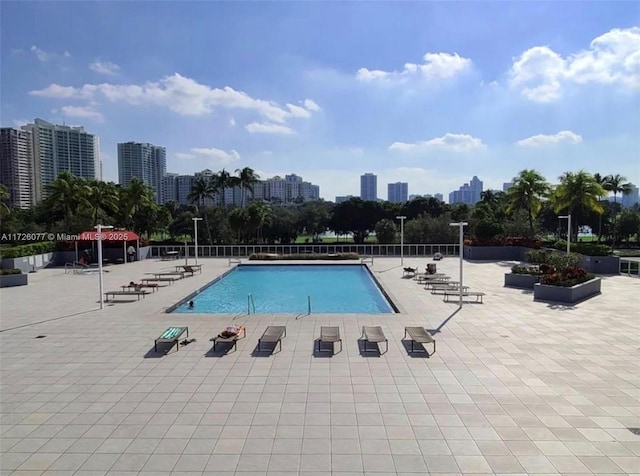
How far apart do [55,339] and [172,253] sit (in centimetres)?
1871

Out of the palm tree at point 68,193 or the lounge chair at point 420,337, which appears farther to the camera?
the palm tree at point 68,193

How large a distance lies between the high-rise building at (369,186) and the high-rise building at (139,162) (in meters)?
113

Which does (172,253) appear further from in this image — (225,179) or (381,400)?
(381,400)

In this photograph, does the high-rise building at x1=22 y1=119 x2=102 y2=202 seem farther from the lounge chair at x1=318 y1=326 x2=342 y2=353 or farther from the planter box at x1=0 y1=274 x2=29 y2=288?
the lounge chair at x1=318 y1=326 x2=342 y2=353

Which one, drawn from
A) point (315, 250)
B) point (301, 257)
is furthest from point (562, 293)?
point (315, 250)

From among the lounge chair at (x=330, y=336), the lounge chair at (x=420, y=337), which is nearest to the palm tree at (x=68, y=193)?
the lounge chair at (x=330, y=336)

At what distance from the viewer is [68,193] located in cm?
2730

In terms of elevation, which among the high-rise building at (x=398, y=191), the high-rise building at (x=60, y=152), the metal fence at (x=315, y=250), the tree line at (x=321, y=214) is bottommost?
the metal fence at (x=315, y=250)

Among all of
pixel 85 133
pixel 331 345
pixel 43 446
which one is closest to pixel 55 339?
pixel 43 446

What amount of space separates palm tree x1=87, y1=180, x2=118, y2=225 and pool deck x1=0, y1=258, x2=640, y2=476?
60.9ft

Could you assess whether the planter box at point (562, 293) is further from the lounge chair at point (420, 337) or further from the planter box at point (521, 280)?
the lounge chair at point (420, 337)

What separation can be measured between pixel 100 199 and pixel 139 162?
49692 mm

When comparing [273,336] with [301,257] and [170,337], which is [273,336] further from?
[301,257]

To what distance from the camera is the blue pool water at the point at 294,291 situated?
1508 cm
